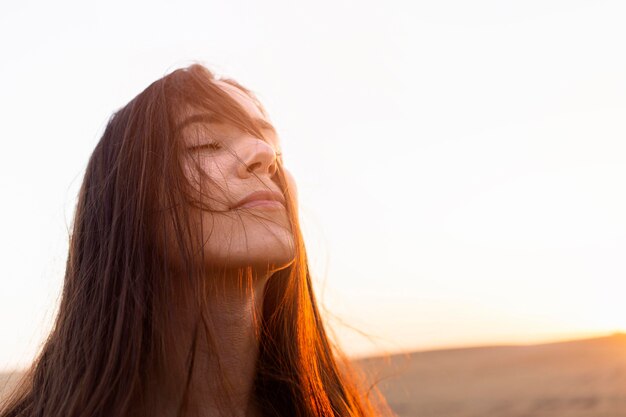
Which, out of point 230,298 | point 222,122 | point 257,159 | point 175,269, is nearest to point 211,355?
point 230,298

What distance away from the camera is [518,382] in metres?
12.5

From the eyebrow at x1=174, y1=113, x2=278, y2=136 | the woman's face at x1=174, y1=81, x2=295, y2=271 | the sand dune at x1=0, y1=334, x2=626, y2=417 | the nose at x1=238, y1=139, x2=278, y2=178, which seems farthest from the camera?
the sand dune at x1=0, y1=334, x2=626, y2=417

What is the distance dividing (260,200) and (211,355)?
22.6 inches

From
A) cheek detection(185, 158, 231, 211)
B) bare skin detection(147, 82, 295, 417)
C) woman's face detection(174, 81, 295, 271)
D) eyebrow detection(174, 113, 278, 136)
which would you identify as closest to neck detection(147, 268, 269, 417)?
bare skin detection(147, 82, 295, 417)

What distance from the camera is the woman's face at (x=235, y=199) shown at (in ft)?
7.04

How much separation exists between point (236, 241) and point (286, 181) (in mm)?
431

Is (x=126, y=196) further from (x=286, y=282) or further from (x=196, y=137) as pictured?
(x=286, y=282)

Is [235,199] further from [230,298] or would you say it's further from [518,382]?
[518,382]

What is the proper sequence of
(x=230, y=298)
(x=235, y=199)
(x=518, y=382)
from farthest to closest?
(x=518, y=382)
(x=230, y=298)
(x=235, y=199)

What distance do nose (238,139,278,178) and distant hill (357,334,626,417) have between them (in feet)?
3.95

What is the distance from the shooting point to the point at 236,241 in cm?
213

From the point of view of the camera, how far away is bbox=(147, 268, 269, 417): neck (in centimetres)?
224

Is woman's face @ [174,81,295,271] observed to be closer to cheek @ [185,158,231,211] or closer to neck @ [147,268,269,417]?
cheek @ [185,158,231,211]

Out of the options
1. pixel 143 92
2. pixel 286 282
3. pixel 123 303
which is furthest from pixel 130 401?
pixel 143 92
